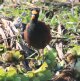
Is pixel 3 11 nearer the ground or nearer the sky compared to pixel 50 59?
nearer the sky

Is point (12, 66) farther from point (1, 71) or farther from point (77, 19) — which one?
point (77, 19)

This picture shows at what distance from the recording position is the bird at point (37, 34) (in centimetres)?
429

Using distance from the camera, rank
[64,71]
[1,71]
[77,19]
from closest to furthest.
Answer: [1,71], [64,71], [77,19]

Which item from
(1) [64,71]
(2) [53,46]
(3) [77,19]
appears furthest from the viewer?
(3) [77,19]

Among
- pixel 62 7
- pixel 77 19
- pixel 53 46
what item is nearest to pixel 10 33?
pixel 53 46

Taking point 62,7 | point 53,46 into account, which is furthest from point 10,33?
point 62,7

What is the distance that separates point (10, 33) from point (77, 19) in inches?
39.6

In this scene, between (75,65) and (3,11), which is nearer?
(75,65)

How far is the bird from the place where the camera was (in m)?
4.29

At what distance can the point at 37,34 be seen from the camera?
169 inches

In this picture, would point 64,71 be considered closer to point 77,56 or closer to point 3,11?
point 77,56

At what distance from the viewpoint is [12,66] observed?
409 cm

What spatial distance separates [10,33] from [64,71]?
1198 millimetres

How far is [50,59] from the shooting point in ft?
13.9
